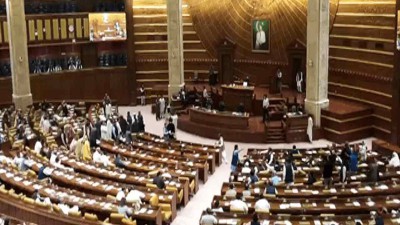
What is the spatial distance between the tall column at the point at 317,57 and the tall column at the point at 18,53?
544 inches

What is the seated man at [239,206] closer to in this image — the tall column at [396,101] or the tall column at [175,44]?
the tall column at [396,101]

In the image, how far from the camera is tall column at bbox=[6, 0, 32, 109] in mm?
28516

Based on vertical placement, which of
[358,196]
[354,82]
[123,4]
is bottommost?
[358,196]

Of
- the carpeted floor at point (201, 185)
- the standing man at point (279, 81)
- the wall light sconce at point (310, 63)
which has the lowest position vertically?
the carpeted floor at point (201, 185)

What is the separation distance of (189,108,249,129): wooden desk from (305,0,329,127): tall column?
295 centimetres

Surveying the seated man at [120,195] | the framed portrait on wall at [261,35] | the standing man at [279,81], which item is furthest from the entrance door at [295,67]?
the seated man at [120,195]

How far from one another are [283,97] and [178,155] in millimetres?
9357

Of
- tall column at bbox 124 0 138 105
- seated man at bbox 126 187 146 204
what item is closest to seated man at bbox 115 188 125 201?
seated man at bbox 126 187 146 204

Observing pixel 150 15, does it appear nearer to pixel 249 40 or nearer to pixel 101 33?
pixel 101 33

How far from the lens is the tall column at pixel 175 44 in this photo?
98.8ft

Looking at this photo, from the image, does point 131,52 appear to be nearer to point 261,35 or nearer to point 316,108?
point 261,35

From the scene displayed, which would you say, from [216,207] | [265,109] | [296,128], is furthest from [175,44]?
[216,207]

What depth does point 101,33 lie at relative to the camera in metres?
33.2

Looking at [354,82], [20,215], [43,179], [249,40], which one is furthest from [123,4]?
[20,215]
